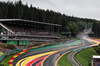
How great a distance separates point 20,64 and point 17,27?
111 feet

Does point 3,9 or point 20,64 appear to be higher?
point 3,9

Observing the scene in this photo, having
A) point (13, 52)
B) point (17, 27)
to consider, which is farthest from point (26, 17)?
point (13, 52)

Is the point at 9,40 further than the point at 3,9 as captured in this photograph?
No

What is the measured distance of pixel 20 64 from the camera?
3034cm

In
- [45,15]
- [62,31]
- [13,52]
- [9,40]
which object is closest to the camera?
[13,52]

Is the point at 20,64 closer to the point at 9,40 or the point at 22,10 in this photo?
the point at 9,40

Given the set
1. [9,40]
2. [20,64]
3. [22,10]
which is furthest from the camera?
[22,10]

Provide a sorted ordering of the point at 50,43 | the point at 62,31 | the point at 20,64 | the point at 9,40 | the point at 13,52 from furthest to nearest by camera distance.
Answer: the point at 62,31 < the point at 50,43 < the point at 9,40 < the point at 13,52 < the point at 20,64

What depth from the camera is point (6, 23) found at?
5809cm

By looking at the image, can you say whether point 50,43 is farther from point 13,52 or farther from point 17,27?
point 13,52

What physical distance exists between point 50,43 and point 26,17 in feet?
75.3

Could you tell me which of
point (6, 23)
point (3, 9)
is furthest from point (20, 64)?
point (3, 9)

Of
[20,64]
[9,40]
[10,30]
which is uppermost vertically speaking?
[10,30]

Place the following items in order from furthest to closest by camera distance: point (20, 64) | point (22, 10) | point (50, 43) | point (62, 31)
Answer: point (62, 31) → point (22, 10) → point (50, 43) → point (20, 64)
